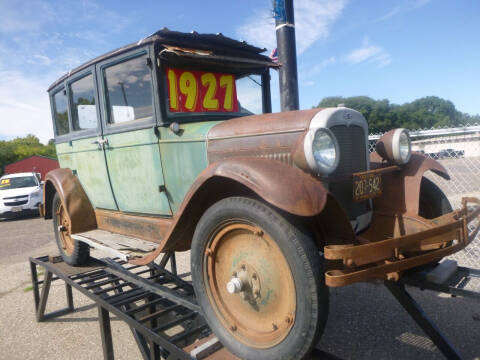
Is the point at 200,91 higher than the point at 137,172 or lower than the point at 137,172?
higher

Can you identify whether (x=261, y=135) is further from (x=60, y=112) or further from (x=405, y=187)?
(x=60, y=112)

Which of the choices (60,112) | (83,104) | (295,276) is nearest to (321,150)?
(295,276)

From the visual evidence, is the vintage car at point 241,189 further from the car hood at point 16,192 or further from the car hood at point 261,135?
the car hood at point 16,192

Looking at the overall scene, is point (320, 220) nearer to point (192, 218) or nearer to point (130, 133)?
point (192, 218)

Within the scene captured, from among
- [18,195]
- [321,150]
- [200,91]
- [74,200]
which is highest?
[200,91]

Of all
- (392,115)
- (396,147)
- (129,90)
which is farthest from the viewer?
(392,115)

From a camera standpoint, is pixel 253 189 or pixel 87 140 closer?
pixel 253 189

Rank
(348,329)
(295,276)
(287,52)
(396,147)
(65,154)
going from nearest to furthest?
(295,276) → (396,147) → (348,329) → (65,154) → (287,52)

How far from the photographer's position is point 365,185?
1.94 meters

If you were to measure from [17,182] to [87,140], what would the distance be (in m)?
10.7

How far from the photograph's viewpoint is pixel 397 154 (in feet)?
7.28

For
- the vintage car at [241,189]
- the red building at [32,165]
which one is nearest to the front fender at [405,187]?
the vintage car at [241,189]

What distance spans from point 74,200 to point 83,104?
98 centimetres

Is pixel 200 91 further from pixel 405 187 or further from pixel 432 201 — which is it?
pixel 432 201
